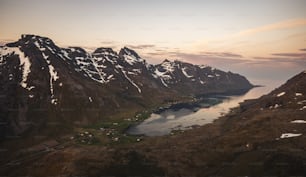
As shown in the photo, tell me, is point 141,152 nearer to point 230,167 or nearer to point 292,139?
point 230,167

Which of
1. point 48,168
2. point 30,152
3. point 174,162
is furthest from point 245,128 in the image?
point 30,152

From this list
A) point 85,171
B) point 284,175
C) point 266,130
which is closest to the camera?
point 284,175

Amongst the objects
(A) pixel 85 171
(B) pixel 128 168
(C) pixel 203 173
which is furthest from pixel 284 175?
(A) pixel 85 171

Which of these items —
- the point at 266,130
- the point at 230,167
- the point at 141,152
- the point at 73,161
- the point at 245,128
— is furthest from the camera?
the point at 245,128

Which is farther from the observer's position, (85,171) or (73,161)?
(73,161)

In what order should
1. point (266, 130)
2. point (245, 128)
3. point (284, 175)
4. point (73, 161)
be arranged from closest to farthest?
point (284, 175) < point (73, 161) < point (266, 130) < point (245, 128)

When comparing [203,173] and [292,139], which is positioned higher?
[292,139]

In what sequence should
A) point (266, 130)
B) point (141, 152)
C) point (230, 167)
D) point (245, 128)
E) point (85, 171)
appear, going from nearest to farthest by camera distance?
point (230, 167), point (85, 171), point (141, 152), point (266, 130), point (245, 128)

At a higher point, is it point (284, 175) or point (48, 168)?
point (284, 175)

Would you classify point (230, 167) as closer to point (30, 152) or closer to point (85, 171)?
point (85, 171)
